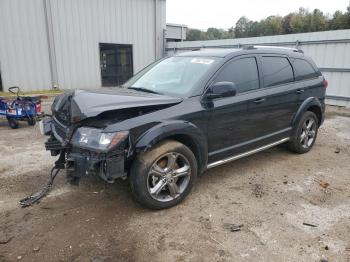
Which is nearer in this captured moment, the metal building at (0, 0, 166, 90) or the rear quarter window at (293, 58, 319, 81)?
the rear quarter window at (293, 58, 319, 81)

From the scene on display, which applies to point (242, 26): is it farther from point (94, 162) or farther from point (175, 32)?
point (94, 162)

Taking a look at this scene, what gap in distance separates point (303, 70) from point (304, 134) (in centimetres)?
114

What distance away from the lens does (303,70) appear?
5.28 meters

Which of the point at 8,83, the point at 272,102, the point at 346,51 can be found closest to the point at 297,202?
the point at 272,102

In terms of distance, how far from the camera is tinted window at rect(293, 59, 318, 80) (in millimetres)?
5152

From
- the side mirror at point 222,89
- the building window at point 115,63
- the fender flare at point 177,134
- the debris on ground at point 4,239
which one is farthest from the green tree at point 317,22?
the debris on ground at point 4,239

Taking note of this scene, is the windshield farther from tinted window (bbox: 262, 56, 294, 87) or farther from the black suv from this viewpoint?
tinted window (bbox: 262, 56, 294, 87)

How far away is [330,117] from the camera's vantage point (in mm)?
8945

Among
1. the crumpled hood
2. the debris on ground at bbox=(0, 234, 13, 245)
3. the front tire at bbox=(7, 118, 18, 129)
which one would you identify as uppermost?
the crumpled hood

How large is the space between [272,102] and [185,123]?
1.77 m

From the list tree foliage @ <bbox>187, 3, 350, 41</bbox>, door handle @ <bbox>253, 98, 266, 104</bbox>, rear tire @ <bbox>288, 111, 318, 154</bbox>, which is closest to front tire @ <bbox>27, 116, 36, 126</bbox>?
door handle @ <bbox>253, 98, 266, 104</bbox>

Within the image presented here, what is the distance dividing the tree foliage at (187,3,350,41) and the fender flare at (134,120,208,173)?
49976 millimetres

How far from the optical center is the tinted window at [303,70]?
515cm

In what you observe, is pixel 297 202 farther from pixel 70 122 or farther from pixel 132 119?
pixel 70 122
